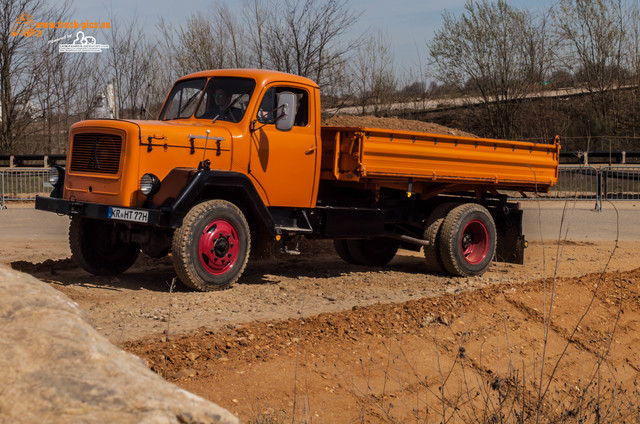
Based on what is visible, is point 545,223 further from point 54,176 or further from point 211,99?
point 54,176

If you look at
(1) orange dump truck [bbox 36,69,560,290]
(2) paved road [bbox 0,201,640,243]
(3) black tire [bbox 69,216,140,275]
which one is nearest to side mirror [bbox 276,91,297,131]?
(1) orange dump truck [bbox 36,69,560,290]

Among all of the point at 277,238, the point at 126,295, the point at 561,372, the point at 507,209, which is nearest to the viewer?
the point at 561,372

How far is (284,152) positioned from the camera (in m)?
9.05

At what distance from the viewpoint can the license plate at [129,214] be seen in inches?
306

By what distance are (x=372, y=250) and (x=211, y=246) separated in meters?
3.77

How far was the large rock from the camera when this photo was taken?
212cm

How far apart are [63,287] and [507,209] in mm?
6498

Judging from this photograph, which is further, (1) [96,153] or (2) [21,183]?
(2) [21,183]

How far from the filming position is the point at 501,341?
7.20m

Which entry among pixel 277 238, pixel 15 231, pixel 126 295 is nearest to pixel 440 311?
pixel 277 238

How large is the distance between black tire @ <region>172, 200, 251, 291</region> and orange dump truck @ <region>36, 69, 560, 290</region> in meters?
0.01

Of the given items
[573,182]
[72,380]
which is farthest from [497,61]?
[72,380]

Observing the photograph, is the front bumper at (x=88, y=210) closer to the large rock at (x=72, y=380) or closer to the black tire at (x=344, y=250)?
the black tire at (x=344, y=250)

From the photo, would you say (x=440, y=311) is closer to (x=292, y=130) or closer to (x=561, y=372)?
(x=561, y=372)
